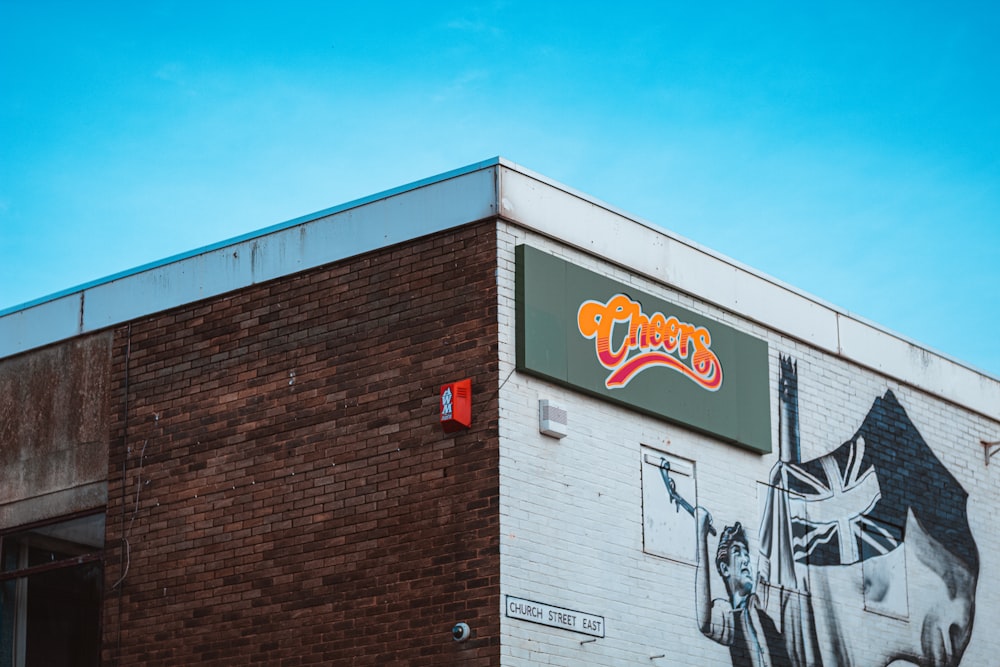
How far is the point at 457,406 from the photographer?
15.1 metres

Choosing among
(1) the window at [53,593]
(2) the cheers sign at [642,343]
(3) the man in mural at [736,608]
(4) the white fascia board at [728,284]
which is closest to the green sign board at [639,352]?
(2) the cheers sign at [642,343]

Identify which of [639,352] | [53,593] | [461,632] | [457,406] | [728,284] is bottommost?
[461,632]

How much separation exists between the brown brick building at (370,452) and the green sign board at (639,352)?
0.07 meters

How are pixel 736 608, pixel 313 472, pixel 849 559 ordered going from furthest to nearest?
pixel 849 559
pixel 736 608
pixel 313 472

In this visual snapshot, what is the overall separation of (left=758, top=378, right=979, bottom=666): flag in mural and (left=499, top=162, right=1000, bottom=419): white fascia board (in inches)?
26.4

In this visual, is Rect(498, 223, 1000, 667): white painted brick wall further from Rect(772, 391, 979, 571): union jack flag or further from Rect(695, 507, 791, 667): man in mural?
Rect(772, 391, 979, 571): union jack flag

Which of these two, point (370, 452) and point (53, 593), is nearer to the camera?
point (370, 452)

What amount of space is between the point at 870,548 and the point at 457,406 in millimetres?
6756

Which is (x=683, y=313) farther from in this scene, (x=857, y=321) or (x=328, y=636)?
(x=328, y=636)

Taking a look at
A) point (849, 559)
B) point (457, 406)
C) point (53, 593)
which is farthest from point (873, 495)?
point (53, 593)

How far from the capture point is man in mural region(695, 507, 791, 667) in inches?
663

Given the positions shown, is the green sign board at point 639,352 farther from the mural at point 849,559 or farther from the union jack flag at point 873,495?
the union jack flag at point 873,495

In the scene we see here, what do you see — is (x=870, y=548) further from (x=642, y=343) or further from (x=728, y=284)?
(x=642, y=343)

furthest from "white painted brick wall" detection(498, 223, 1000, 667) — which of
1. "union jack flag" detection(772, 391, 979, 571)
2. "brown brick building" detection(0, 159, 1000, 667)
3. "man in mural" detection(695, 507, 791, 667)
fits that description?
"union jack flag" detection(772, 391, 979, 571)
